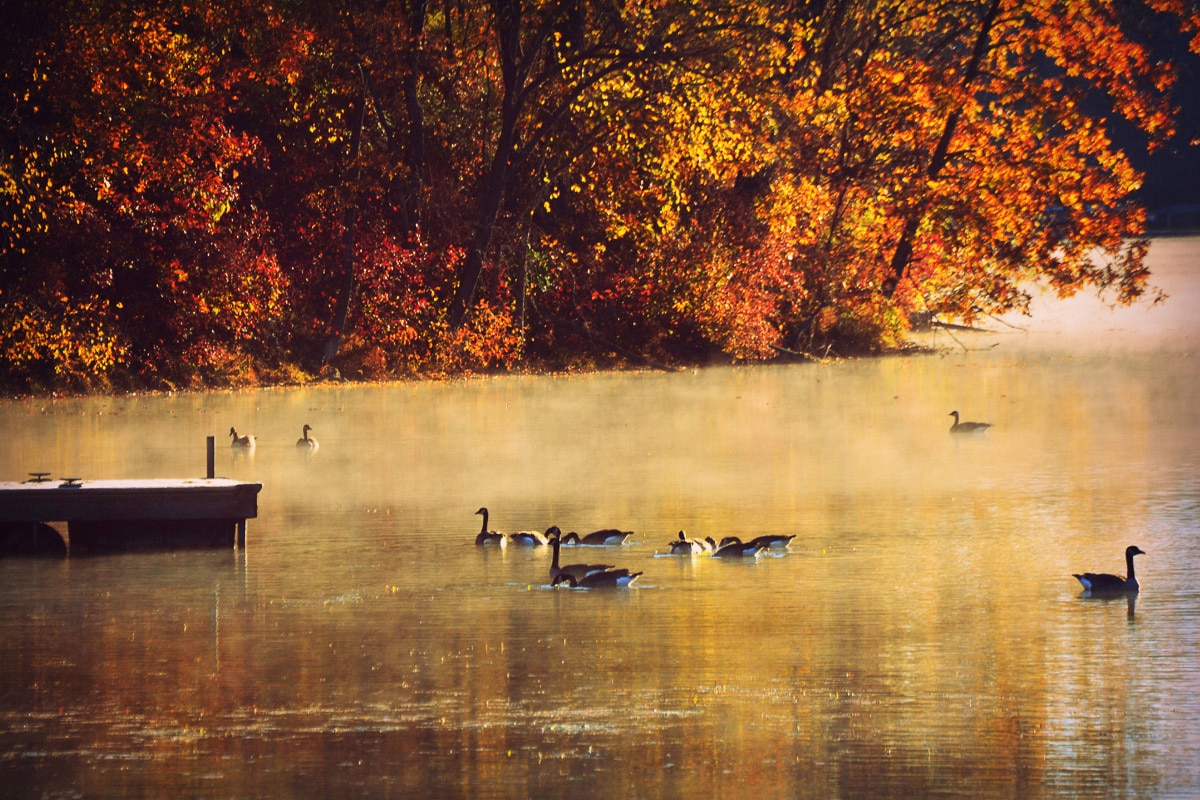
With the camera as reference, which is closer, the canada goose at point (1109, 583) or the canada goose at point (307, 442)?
the canada goose at point (1109, 583)

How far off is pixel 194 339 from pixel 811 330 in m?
14.8

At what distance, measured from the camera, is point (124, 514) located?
16812 millimetres

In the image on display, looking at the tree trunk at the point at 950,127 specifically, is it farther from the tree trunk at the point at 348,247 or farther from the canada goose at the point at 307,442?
the canada goose at the point at 307,442

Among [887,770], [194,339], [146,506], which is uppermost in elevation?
[194,339]

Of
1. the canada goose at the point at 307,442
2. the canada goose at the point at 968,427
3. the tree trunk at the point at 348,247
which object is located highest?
the tree trunk at the point at 348,247

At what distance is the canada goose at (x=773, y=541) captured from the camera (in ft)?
52.6

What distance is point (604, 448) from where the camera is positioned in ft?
83.4

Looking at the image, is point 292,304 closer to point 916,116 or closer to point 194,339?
point 194,339

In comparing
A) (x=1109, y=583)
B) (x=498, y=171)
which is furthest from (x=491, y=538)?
(x=498, y=171)

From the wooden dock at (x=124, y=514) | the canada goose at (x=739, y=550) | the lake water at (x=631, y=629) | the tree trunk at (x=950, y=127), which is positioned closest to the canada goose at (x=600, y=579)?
the lake water at (x=631, y=629)

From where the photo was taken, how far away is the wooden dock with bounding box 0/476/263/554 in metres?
16.8

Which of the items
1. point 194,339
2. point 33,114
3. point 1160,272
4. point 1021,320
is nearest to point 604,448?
point 194,339

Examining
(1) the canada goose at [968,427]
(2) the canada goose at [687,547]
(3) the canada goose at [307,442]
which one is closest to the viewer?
(2) the canada goose at [687,547]

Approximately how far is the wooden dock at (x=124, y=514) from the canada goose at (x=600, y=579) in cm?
368
